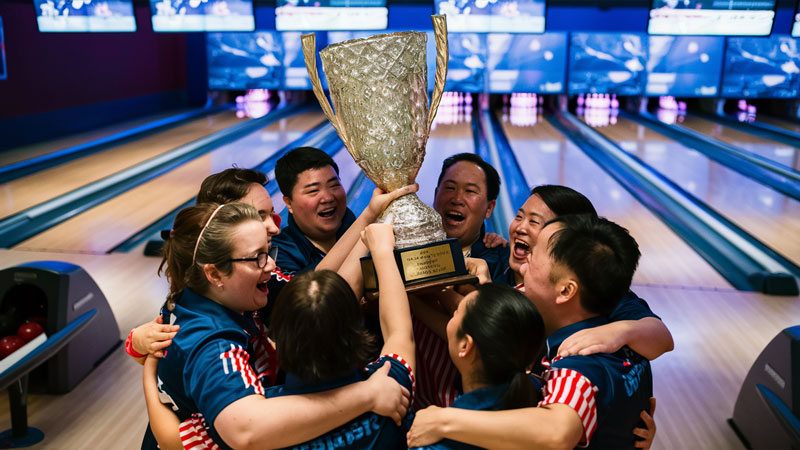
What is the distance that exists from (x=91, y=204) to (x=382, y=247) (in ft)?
14.0

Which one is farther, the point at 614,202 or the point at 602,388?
the point at 614,202

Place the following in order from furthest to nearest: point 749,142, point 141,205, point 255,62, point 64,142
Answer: point 255,62 → point 749,142 → point 64,142 → point 141,205

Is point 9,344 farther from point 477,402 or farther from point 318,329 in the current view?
point 477,402

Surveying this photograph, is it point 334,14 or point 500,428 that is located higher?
point 334,14

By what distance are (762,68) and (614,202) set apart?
19.7 ft

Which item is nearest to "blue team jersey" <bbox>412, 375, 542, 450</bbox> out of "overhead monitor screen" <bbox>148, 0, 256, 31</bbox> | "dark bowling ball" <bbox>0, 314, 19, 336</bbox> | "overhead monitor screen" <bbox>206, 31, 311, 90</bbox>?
"dark bowling ball" <bbox>0, 314, 19, 336</bbox>

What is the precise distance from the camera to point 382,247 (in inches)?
48.7

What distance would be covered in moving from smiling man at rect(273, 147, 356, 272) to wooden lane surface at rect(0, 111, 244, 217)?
3.52 m

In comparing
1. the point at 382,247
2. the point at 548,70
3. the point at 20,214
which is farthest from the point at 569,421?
the point at 548,70

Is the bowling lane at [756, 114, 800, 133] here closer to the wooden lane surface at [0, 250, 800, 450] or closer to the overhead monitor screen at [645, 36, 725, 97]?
the overhead monitor screen at [645, 36, 725, 97]

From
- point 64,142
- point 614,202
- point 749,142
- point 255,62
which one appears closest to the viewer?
point 614,202

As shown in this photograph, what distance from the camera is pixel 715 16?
5.54m

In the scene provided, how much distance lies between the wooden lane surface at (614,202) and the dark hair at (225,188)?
2.59 m

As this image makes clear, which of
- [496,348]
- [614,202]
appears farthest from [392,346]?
[614,202]
